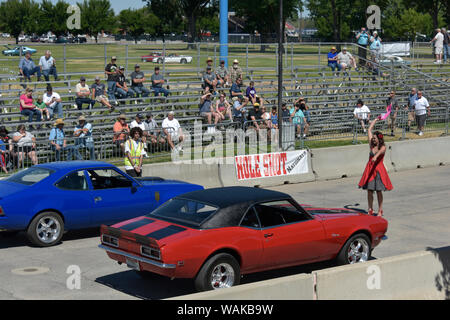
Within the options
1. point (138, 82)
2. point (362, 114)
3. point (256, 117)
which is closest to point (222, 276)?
point (256, 117)

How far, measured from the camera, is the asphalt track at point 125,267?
9.80 metres

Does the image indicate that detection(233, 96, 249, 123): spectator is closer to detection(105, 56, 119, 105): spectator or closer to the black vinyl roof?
detection(105, 56, 119, 105): spectator

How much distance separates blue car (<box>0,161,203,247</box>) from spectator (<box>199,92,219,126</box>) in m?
9.06

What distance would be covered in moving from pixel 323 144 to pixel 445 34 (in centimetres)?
1741

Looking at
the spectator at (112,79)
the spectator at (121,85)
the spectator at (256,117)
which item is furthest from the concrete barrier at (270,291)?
the spectator at (121,85)

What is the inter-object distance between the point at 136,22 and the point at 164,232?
3985 inches

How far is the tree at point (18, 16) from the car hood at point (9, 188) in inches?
3110

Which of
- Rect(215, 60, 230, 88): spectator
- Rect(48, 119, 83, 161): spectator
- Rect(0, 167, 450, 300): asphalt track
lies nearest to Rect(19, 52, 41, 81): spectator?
Rect(48, 119, 83, 161): spectator

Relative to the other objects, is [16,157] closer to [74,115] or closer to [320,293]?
[74,115]

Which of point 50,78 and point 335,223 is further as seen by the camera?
point 50,78

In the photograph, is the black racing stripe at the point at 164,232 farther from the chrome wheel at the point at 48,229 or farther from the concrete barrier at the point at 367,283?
the chrome wheel at the point at 48,229

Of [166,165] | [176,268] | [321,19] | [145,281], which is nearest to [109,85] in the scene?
[166,165]

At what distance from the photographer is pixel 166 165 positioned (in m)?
17.9

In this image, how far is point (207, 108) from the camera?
2258cm
